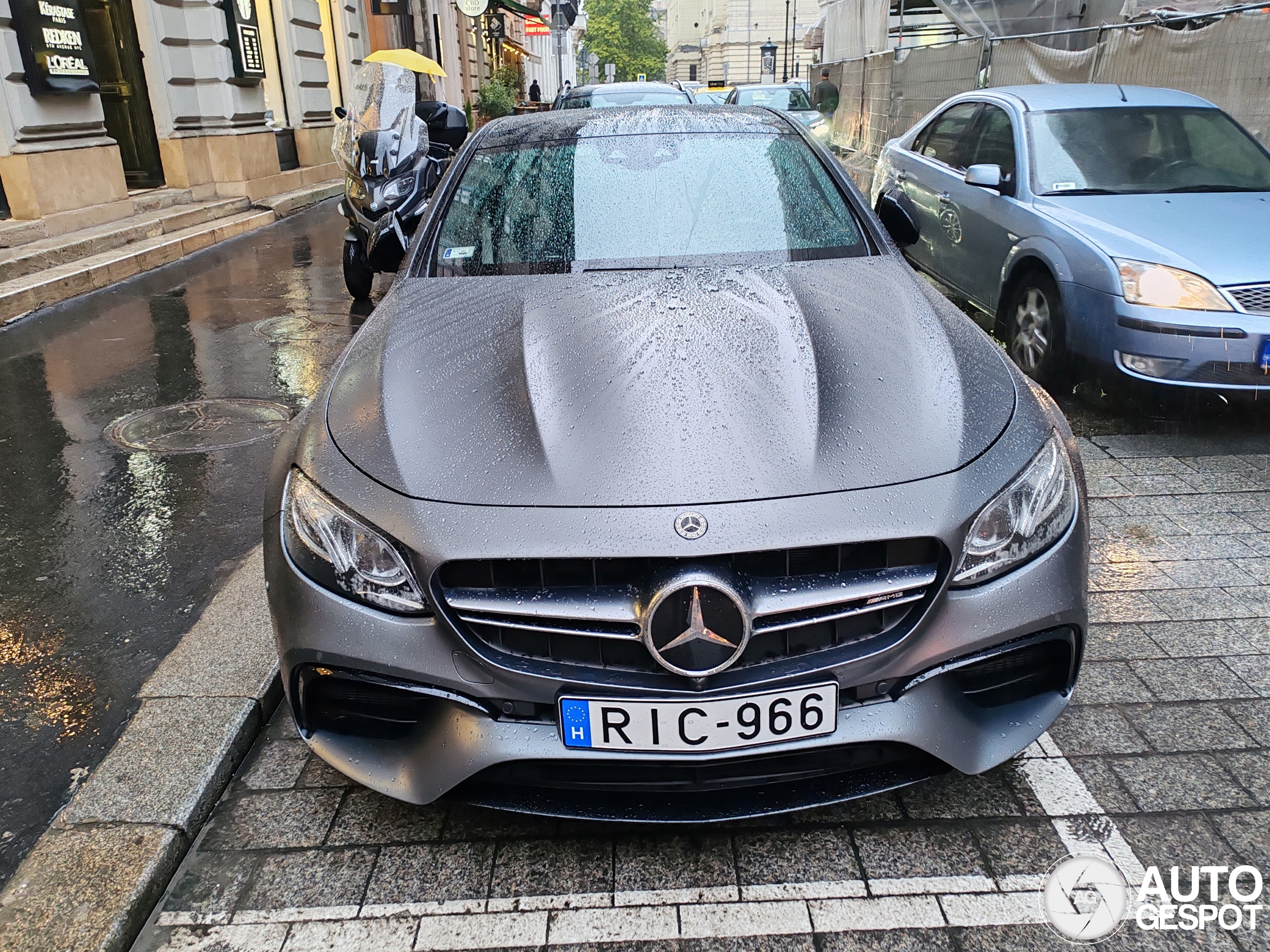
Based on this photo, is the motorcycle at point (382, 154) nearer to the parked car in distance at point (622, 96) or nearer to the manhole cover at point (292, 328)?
the manhole cover at point (292, 328)

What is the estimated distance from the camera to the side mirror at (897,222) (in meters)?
3.74

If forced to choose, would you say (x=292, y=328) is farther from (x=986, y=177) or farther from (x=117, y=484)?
(x=986, y=177)

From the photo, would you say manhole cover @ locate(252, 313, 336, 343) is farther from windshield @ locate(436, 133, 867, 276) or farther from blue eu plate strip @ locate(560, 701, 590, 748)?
blue eu plate strip @ locate(560, 701, 590, 748)

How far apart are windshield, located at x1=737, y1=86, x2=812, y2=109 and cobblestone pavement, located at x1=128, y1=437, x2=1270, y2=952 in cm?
1815

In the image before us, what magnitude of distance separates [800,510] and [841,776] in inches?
23.4

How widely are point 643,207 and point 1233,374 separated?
2.99 metres

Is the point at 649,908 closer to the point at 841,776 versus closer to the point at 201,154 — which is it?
the point at 841,776

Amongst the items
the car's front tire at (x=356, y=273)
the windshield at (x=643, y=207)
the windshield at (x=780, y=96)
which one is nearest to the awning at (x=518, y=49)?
the windshield at (x=780, y=96)

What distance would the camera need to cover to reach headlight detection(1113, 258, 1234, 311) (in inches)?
184

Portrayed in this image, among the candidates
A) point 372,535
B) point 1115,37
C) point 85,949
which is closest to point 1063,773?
point 372,535

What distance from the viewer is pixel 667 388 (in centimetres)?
241

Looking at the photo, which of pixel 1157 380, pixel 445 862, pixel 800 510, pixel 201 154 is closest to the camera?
pixel 800 510

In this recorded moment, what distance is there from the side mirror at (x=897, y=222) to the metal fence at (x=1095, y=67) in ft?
18.4

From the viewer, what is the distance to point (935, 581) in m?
2.07
